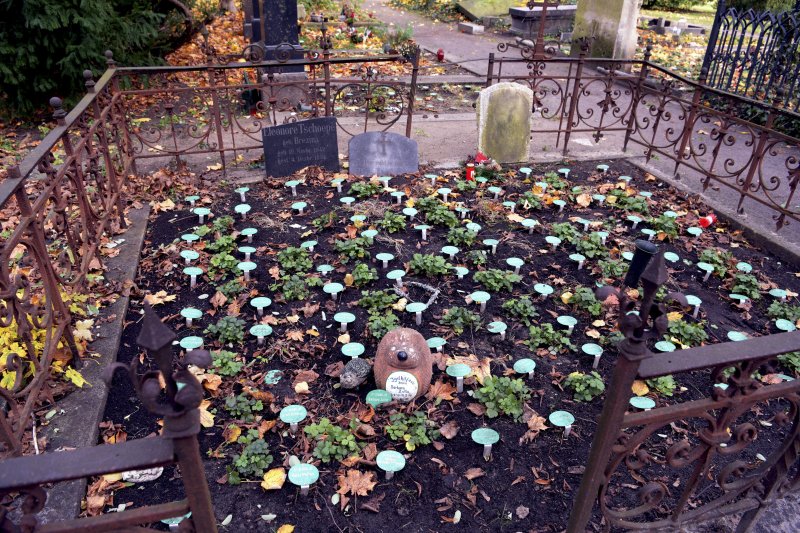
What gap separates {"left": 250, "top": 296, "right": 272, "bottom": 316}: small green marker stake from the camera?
390cm

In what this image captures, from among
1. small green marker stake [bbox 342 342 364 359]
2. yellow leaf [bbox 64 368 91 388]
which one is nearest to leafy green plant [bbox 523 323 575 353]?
small green marker stake [bbox 342 342 364 359]

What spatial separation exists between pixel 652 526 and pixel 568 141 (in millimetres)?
6050

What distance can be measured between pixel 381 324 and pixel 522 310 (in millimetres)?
1041

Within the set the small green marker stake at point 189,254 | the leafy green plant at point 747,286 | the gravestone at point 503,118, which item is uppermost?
the gravestone at point 503,118

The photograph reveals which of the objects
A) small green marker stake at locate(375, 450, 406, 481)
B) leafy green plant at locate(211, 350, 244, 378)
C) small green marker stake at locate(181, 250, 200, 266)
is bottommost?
leafy green plant at locate(211, 350, 244, 378)

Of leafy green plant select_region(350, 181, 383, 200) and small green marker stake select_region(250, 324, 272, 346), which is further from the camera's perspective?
leafy green plant select_region(350, 181, 383, 200)

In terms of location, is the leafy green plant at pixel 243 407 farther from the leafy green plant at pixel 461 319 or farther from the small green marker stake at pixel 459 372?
the leafy green plant at pixel 461 319

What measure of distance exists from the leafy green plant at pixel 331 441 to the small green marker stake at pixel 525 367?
3.42 ft

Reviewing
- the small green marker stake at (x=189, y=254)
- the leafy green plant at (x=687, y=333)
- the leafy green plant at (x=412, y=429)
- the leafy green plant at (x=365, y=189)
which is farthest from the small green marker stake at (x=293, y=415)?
the leafy green plant at (x=365, y=189)

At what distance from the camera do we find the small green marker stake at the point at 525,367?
3.39 m

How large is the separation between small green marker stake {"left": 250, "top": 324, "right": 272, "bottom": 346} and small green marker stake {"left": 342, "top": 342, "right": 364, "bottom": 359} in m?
0.53

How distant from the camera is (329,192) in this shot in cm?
585

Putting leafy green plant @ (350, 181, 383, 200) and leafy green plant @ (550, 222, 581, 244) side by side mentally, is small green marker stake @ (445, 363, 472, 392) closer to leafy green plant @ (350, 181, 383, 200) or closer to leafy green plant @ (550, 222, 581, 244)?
→ leafy green plant @ (550, 222, 581, 244)

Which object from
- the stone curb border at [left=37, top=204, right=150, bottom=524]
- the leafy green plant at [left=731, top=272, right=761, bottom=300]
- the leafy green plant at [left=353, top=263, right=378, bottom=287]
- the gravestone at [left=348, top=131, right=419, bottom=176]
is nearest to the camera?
the stone curb border at [left=37, top=204, right=150, bottom=524]
